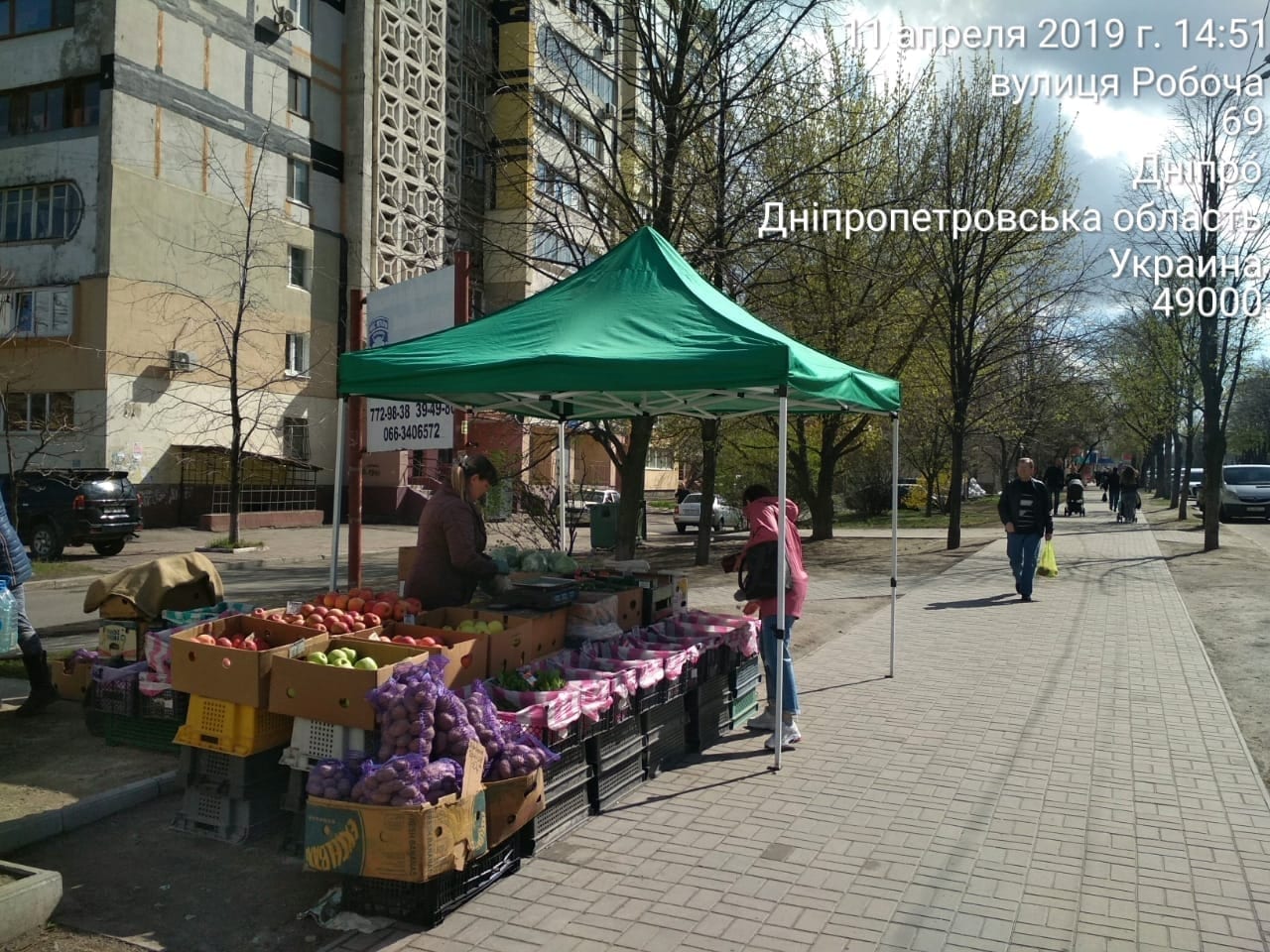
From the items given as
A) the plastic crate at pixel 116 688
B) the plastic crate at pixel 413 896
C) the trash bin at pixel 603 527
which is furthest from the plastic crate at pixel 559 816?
the trash bin at pixel 603 527

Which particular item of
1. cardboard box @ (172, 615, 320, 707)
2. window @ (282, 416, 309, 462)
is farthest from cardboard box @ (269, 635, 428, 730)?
window @ (282, 416, 309, 462)

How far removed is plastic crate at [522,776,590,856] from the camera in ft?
15.3

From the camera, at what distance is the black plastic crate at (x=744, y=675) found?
23.5ft

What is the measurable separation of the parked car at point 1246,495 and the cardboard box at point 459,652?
31476mm

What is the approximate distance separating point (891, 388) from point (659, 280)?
2.42 meters

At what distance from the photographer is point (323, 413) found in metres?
33.2

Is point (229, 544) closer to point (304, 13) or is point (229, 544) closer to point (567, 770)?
point (567, 770)

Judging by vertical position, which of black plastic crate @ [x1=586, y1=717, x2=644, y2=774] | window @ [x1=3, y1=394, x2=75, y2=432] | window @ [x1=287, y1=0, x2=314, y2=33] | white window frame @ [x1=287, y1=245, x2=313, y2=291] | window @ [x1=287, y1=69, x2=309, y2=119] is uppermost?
window @ [x1=287, y1=0, x2=314, y2=33]

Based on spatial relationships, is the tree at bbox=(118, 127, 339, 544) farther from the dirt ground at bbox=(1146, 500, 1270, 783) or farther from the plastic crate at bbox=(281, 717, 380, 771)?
the plastic crate at bbox=(281, 717, 380, 771)

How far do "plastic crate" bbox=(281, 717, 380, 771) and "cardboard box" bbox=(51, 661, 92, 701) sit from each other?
10.4 ft

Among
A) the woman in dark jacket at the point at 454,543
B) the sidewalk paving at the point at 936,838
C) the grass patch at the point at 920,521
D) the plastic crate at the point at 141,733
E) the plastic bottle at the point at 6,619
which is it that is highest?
the woman in dark jacket at the point at 454,543

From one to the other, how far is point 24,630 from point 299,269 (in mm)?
27460

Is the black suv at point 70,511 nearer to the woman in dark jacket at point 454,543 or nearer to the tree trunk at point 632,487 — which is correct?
the tree trunk at point 632,487

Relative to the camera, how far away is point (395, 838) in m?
3.89
